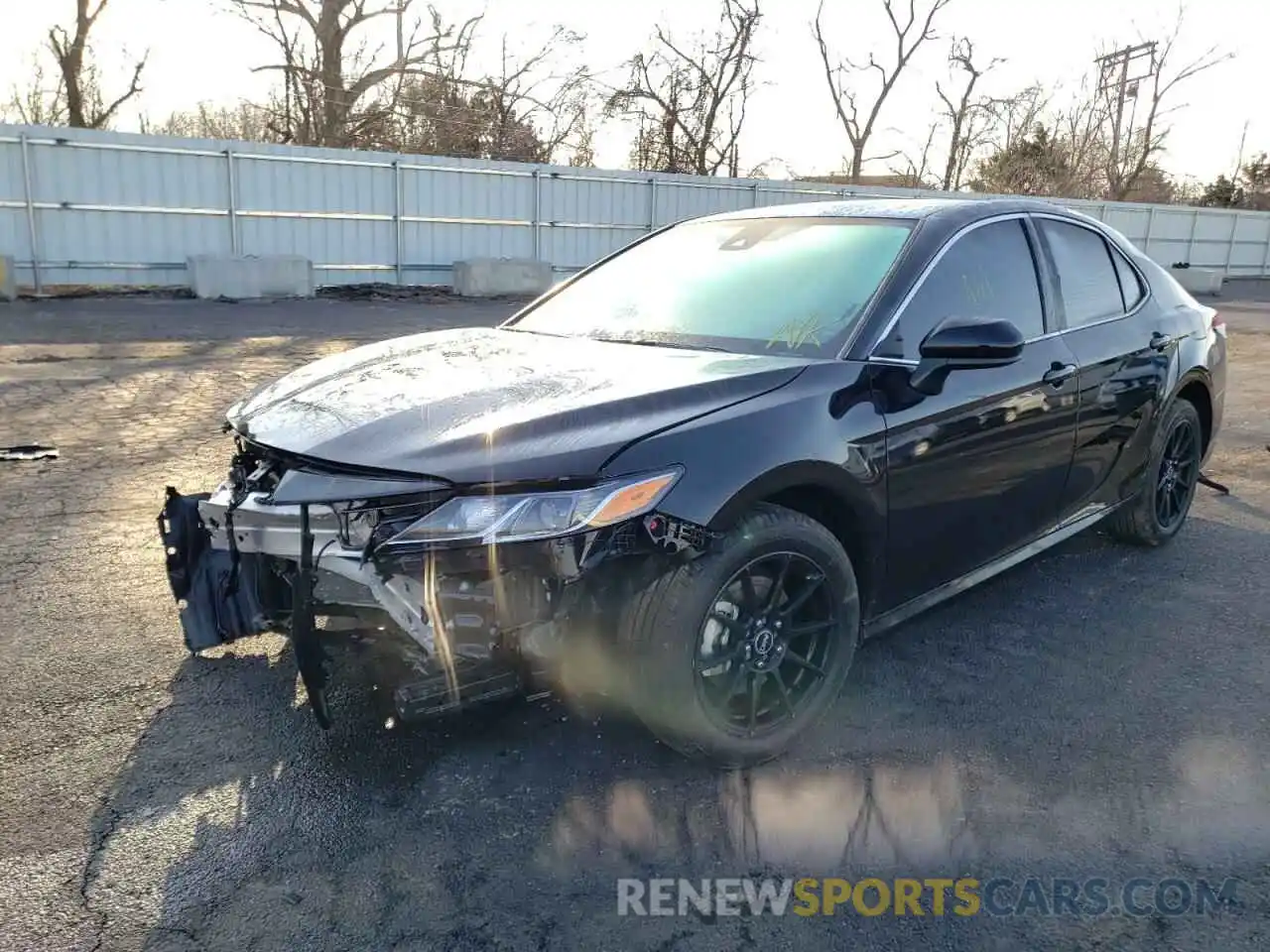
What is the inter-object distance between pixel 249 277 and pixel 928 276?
15.2 meters

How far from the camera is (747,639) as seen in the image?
111 inches

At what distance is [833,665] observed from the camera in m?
3.03

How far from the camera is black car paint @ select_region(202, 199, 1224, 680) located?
8.38ft

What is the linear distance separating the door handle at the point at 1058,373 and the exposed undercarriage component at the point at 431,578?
1.86 m

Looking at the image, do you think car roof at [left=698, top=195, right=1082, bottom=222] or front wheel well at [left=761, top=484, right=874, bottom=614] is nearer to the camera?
front wheel well at [left=761, top=484, right=874, bottom=614]

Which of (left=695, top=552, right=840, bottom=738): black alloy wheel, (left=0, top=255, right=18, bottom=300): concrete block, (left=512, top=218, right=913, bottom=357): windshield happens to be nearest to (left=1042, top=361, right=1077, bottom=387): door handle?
(left=512, top=218, right=913, bottom=357): windshield

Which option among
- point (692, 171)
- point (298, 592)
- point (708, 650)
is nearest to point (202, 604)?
point (298, 592)

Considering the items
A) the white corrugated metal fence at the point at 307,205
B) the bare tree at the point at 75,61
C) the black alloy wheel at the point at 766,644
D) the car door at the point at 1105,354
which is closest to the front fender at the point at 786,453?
the black alloy wheel at the point at 766,644

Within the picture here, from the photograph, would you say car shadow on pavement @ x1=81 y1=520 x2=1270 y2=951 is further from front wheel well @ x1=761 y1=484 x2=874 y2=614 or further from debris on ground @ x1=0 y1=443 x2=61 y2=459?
debris on ground @ x1=0 y1=443 x2=61 y2=459

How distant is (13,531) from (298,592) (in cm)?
301

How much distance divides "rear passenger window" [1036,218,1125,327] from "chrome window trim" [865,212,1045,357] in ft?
0.72

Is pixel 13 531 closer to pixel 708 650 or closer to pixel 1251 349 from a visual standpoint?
pixel 708 650

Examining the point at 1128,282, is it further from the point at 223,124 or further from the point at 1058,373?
the point at 223,124

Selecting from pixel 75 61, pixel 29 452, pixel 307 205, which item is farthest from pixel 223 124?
pixel 29 452
